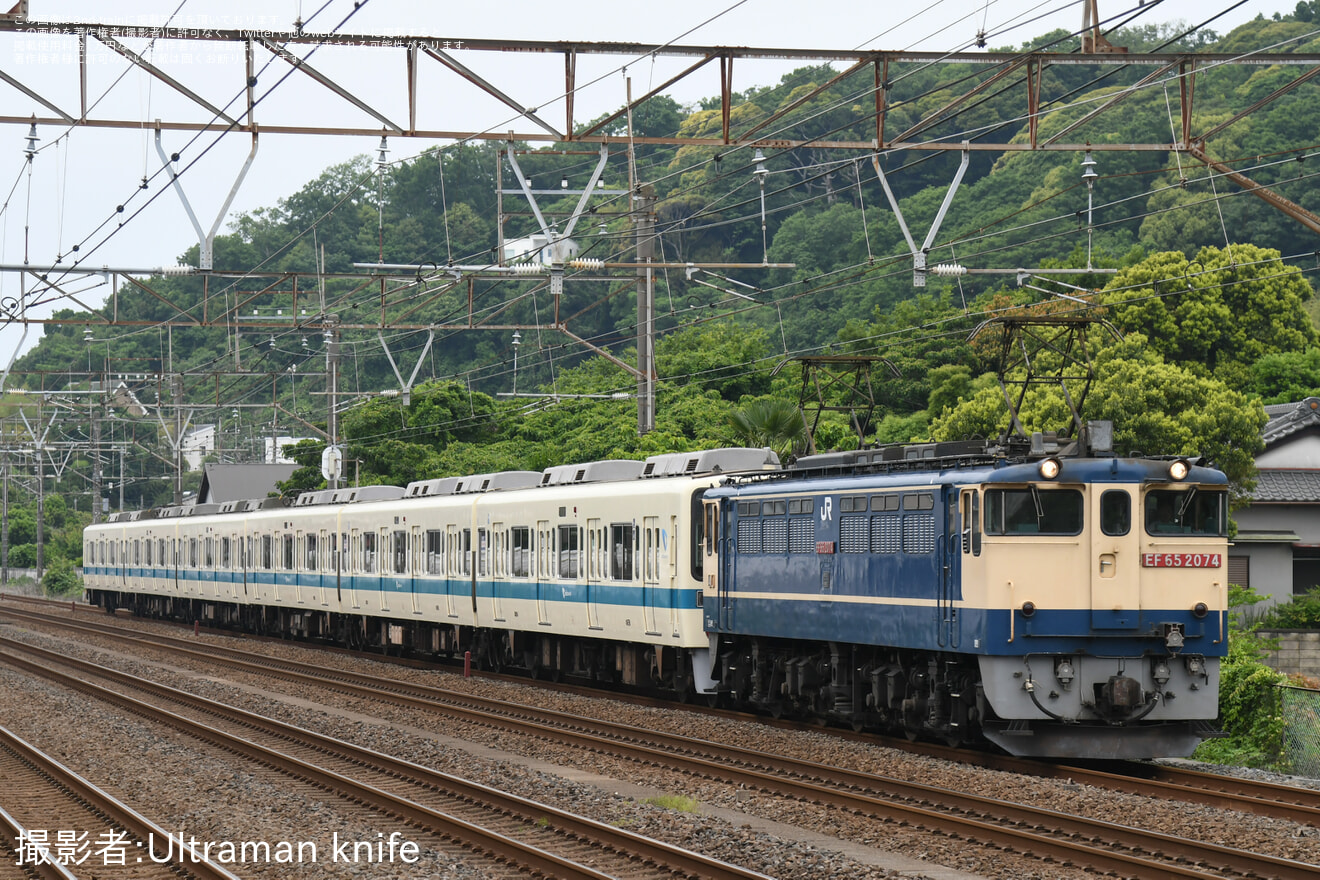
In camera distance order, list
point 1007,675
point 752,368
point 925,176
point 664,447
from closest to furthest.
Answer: point 1007,675
point 664,447
point 752,368
point 925,176

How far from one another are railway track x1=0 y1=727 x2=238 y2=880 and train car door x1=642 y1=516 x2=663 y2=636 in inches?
337

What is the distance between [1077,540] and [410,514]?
19.6 meters

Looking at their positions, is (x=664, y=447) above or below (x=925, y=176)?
below

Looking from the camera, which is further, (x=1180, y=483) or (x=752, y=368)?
(x=752, y=368)

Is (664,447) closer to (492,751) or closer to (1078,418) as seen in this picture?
(492,751)

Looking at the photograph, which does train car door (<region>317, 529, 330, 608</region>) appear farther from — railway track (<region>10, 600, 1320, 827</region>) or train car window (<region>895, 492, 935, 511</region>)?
train car window (<region>895, 492, 935, 511</region>)

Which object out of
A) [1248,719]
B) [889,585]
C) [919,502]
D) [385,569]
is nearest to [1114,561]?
[919,502]

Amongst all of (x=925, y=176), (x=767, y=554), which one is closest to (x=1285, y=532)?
(x=767, y=554)

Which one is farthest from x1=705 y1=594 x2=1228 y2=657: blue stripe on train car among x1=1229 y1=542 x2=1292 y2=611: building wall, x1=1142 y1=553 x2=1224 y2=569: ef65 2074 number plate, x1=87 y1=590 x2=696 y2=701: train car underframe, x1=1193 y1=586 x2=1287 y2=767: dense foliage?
x1=1229 y1=542 x2=1292 y2=611: building wall

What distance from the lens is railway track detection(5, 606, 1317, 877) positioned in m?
11.1

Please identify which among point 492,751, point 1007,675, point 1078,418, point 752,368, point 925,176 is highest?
point 925,176

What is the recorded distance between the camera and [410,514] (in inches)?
1312

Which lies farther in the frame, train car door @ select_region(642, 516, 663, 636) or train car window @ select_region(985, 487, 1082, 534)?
train car door @ select_region(642, 516, 663, 636)

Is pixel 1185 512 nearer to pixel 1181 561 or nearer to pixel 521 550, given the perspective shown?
pixel 1181 561
